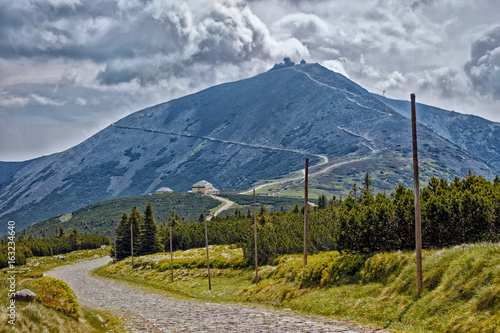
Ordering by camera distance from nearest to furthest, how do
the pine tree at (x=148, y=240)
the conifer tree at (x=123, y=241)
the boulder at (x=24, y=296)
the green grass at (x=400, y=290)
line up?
the green grass at (x=400, y=290) < the boulder at (x=24, y=296) < the pine tree at (x=148, y=240) < the conifer tree at (x=123, y=241)

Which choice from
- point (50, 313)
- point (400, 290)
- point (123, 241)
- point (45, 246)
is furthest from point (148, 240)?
point (50, 313)

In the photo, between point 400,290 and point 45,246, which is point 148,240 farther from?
point 400,290

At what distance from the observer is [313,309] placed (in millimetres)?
28141

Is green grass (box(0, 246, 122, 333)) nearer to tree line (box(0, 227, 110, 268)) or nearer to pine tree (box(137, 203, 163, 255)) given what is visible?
pine tree (box(137, 203, 163, 255))

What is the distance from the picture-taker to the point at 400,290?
24.3 meters

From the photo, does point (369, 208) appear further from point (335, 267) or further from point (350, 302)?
point (350, 302)

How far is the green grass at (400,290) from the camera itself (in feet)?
58.9

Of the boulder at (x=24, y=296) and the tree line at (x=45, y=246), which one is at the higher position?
the boulder at (x=24, y=296)

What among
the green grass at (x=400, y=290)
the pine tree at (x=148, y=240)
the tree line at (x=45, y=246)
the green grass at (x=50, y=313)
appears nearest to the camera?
the green grass at (x=50, y=313)

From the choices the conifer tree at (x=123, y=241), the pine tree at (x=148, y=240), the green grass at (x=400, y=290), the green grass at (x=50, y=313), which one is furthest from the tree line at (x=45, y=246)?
the green grass at (x=50, y=313)

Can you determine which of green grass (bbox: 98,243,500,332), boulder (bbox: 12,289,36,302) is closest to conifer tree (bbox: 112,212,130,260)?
green grass (bbox: 98,243,500,332)

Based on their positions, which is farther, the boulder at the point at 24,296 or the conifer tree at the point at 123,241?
the conifer tree at the point at 123,241

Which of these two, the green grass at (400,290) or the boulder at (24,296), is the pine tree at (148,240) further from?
the boulder at (24,296)

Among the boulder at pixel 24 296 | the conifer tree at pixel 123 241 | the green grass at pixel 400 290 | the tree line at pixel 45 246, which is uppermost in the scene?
the boulder at pixel 24 296
